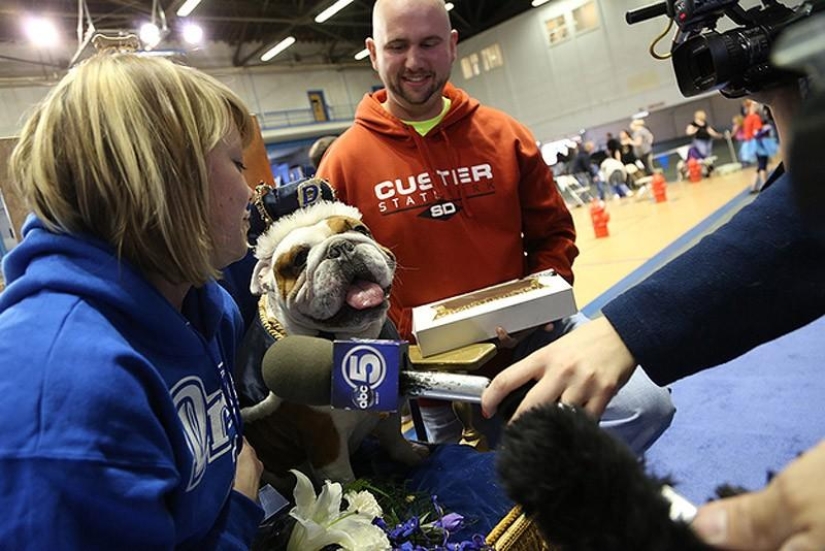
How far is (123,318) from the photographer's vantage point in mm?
770

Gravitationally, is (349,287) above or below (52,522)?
above

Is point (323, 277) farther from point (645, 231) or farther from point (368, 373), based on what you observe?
point (645, 231)

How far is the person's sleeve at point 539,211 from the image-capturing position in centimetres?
192

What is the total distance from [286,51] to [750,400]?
1782cm

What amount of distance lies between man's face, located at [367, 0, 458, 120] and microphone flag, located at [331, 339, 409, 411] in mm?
1251

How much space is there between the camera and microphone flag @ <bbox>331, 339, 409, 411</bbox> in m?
0.80

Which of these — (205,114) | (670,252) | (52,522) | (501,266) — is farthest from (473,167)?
(670,252)

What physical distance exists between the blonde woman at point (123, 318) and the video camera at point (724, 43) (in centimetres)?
97

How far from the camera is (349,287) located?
123 cm

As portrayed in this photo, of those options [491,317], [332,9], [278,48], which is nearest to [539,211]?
[491,317]

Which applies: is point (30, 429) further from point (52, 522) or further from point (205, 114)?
point (205, 114)

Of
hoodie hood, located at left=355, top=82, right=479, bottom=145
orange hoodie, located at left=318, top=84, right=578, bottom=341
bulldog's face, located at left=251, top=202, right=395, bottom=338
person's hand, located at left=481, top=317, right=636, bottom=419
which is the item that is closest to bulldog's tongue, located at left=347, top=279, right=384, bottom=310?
bulldog's face, located at left=251, top=202, right=395, bottom=338

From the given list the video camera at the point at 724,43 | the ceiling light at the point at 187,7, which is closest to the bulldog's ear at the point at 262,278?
the video camera at the point at 724,43

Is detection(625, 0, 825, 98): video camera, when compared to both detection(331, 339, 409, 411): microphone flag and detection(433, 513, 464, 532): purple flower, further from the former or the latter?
detection(433, 513, 464, 532): purple flower
